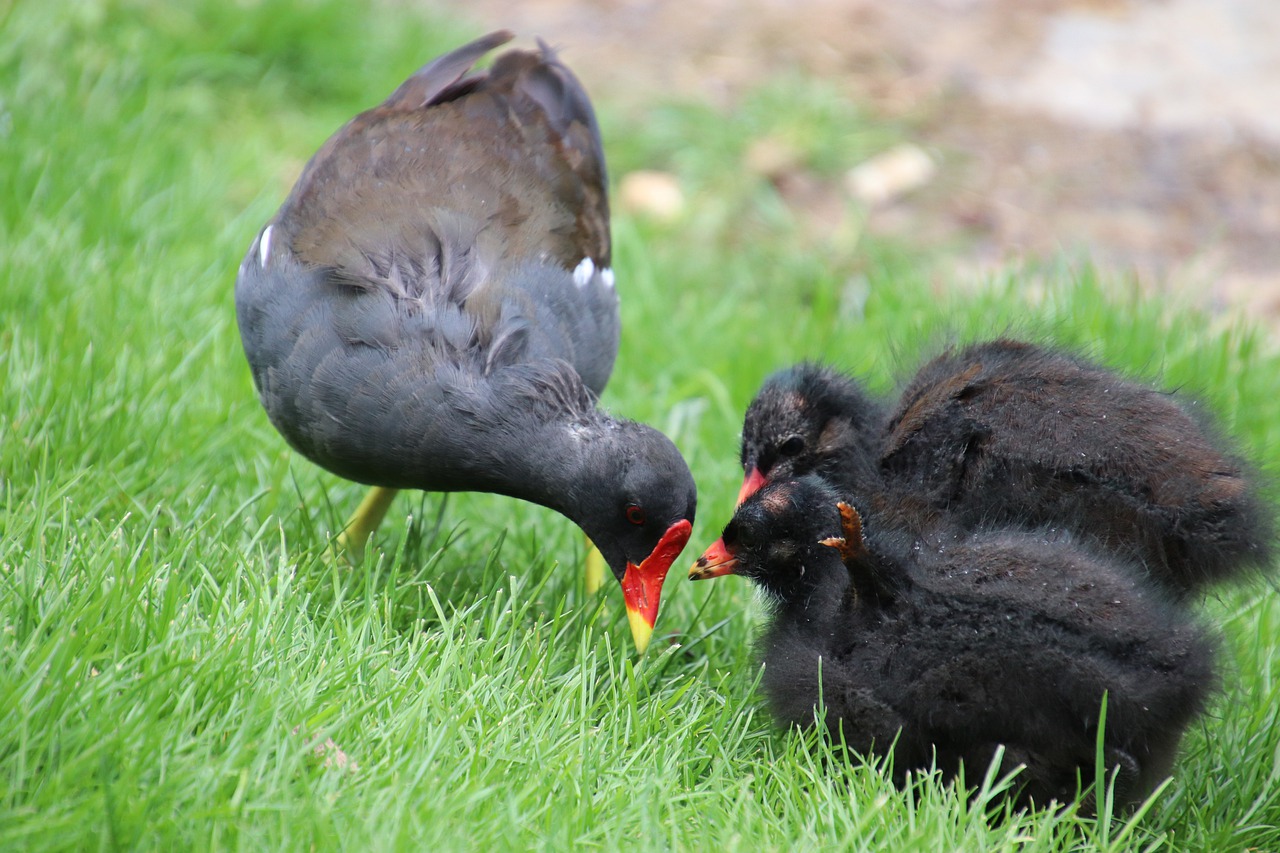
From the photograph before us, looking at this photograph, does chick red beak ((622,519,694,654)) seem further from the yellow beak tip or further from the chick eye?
the chick eye

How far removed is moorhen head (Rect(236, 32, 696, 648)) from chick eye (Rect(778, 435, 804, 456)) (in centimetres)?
39

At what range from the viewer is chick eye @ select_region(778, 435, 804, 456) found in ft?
11.6

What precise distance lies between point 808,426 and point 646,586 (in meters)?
0.64

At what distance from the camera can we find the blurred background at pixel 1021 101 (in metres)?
6.79

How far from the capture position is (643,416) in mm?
4934

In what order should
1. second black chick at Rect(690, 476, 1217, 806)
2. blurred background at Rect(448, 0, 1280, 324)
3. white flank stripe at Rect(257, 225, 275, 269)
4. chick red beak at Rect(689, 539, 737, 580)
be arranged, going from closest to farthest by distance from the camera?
second black chick at Rect(690, 476, 1217, 806)
chick red beak at Rect(689, 539, 737, 580)
white flank stripe at Rect(257, 225, 275, 269)
blurred background at Rect(448, 0, 1280, 324)

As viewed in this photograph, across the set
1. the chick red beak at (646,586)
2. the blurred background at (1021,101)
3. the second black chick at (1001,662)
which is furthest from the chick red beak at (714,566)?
the blurred background at (1021,101)

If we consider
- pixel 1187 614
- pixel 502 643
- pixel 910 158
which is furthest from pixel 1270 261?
pixel 502 643

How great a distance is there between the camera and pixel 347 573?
349cm

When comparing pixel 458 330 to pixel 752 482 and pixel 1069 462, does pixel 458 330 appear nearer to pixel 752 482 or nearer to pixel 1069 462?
pixel 752 482

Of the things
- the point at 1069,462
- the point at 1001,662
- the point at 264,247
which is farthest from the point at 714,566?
the point at 264,247

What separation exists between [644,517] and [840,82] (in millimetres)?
5114

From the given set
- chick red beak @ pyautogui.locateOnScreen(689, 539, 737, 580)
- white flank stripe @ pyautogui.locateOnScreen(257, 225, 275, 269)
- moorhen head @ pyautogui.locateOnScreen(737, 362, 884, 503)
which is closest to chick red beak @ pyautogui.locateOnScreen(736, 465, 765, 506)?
moorhen head @ pyautogui.locateOnScreen(737, 362, 884, 503)

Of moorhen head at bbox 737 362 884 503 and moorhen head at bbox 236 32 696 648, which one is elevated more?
moorhen head at bbox 236 32 696 648
